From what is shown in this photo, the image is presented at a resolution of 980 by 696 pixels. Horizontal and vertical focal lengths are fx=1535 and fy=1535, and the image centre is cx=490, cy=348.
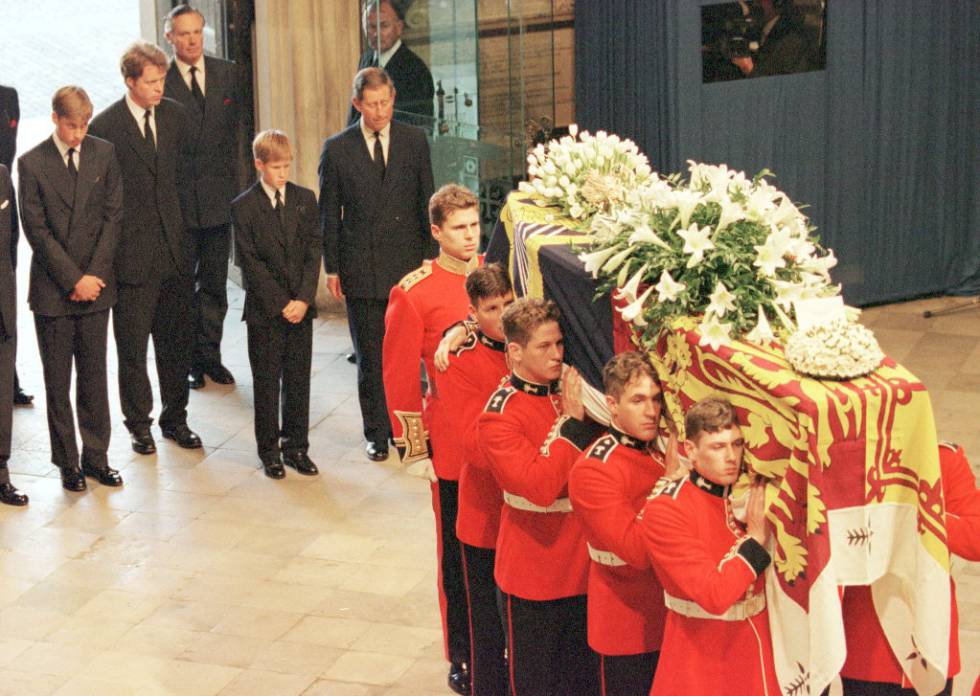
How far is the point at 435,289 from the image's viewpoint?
491cm

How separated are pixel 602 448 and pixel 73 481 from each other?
3.68m

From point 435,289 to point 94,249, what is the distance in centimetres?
227

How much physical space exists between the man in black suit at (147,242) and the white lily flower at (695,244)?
3.87 metres

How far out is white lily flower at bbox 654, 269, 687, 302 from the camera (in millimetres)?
3596

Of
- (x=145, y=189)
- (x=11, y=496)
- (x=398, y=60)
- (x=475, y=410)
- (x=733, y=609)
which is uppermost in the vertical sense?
(x=398, y=60)

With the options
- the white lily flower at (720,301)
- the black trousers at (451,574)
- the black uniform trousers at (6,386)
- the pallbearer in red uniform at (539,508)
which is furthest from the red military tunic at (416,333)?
the black uniform trousers at (6,386)

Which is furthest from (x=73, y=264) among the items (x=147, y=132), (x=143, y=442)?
(x=143, y=442)

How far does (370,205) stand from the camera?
700 centimetres

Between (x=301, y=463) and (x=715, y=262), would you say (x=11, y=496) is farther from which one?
(x=715, y=262)

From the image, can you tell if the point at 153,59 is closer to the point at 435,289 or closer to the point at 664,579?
the point at 435,289

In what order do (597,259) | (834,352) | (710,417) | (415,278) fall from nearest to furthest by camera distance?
1. (834,352)
2. (710,417)
3. (597,259)
4. (415,278)

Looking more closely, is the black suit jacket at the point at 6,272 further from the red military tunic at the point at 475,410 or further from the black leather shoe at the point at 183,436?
the red military tunic at the point at 475,410

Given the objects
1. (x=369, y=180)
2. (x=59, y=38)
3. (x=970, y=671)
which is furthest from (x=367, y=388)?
(x=59, y=38)

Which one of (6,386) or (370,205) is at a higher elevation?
(370,205)
